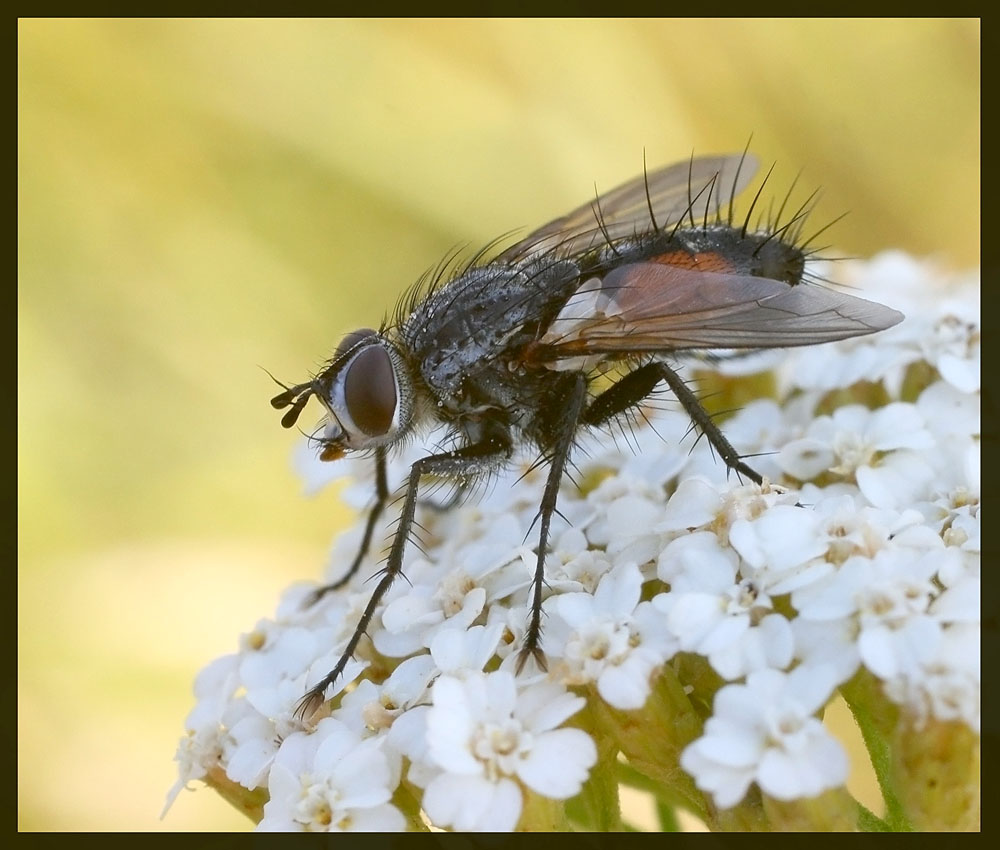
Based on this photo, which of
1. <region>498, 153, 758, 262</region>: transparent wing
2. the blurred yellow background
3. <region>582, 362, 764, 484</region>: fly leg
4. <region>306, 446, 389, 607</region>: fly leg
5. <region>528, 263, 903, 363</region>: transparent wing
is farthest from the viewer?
the blurred yellow background

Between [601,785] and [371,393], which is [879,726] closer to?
[601,785]

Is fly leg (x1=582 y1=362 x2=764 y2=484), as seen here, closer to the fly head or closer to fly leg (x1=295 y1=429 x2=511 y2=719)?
fly leg (x1=295 y1=429 x2=511 y2=719)

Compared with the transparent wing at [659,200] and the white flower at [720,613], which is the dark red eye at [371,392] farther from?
the transparent wing at [659,200]

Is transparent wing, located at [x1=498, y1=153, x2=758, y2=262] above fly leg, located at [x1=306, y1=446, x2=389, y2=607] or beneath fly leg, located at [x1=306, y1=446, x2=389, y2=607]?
above

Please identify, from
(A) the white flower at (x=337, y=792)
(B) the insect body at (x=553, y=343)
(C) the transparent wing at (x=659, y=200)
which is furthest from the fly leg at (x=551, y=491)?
(C) the transparent wing at (x=659, y=200)

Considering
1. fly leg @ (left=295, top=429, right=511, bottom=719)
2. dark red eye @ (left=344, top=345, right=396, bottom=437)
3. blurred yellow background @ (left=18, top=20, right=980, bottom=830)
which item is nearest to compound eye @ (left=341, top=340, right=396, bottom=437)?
dark red eye @ (left=344, top=345, right=396, bottom=437)

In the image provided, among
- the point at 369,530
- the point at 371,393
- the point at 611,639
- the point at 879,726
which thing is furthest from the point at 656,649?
the point at 369,530

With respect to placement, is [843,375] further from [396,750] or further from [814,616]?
[396,750]
